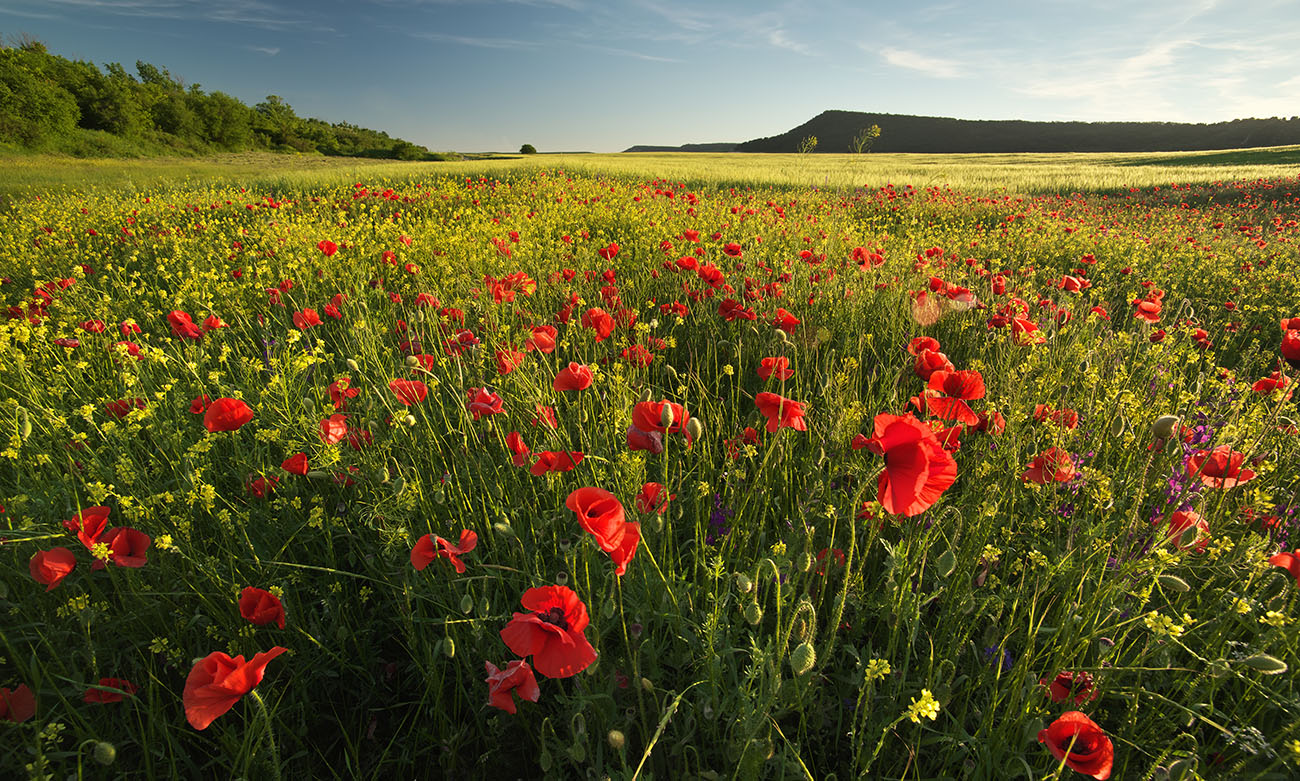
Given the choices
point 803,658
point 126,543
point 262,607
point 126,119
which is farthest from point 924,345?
point 126,119

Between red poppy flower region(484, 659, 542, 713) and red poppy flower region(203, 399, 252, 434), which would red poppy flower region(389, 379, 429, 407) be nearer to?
red poppy flower region(203, 399, 252, 434)

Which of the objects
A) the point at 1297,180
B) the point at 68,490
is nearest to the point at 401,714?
the point at 68,490

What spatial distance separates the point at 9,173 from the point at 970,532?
26.6 meters

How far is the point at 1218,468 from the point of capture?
1.30 metres

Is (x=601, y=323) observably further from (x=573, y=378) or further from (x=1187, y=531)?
(x=1187, y=531)

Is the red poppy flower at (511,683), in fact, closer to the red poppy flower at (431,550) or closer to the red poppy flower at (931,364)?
the red poppy flower at (431,550)

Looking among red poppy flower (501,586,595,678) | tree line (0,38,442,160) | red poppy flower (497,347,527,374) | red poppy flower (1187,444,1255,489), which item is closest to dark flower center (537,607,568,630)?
red poppy flower (501,586,595,678)

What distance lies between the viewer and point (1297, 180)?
13.0 m

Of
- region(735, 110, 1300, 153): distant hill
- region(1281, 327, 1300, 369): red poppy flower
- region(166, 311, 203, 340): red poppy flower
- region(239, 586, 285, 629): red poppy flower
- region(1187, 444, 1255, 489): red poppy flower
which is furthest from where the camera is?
region(735, 110, 1300, 153): distant hill

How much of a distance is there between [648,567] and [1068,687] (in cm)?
94

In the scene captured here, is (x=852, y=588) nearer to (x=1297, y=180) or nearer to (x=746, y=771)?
(x=746, y=771)

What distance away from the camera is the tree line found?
28.0 m

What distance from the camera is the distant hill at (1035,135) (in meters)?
47.0

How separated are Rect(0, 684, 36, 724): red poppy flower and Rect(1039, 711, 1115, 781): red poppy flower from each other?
191 centimetres
